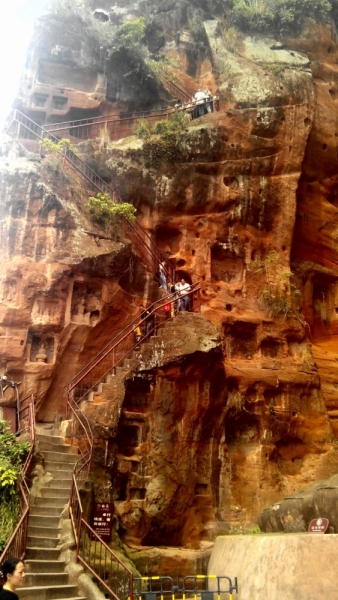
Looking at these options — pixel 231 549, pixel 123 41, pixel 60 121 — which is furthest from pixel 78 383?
pixel 123 41

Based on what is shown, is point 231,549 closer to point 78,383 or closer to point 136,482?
point 136,482

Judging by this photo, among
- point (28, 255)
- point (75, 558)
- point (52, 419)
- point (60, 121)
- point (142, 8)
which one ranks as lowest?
point (75, 558)

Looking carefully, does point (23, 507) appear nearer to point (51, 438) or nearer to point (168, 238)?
point (51, 438)

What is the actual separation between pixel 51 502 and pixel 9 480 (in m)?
1.10

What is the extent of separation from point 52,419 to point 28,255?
479cm

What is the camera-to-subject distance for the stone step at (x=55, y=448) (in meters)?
12.7

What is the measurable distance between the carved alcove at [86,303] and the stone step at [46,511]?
20.3 ft

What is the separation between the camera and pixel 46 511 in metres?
11.1

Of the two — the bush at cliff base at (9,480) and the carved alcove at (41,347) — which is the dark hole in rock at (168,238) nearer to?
the carved alcove at (41,347)

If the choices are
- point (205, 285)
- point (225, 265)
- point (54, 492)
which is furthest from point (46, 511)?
point (225, 265)

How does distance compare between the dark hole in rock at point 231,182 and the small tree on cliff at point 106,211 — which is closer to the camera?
the small tree on cliff at point 106,211

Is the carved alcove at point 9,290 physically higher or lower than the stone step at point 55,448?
higher

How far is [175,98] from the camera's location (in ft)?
77.1

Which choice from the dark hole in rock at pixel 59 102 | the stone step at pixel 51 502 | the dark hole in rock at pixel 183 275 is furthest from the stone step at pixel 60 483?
the dark hole in rock at pixel 59 102
